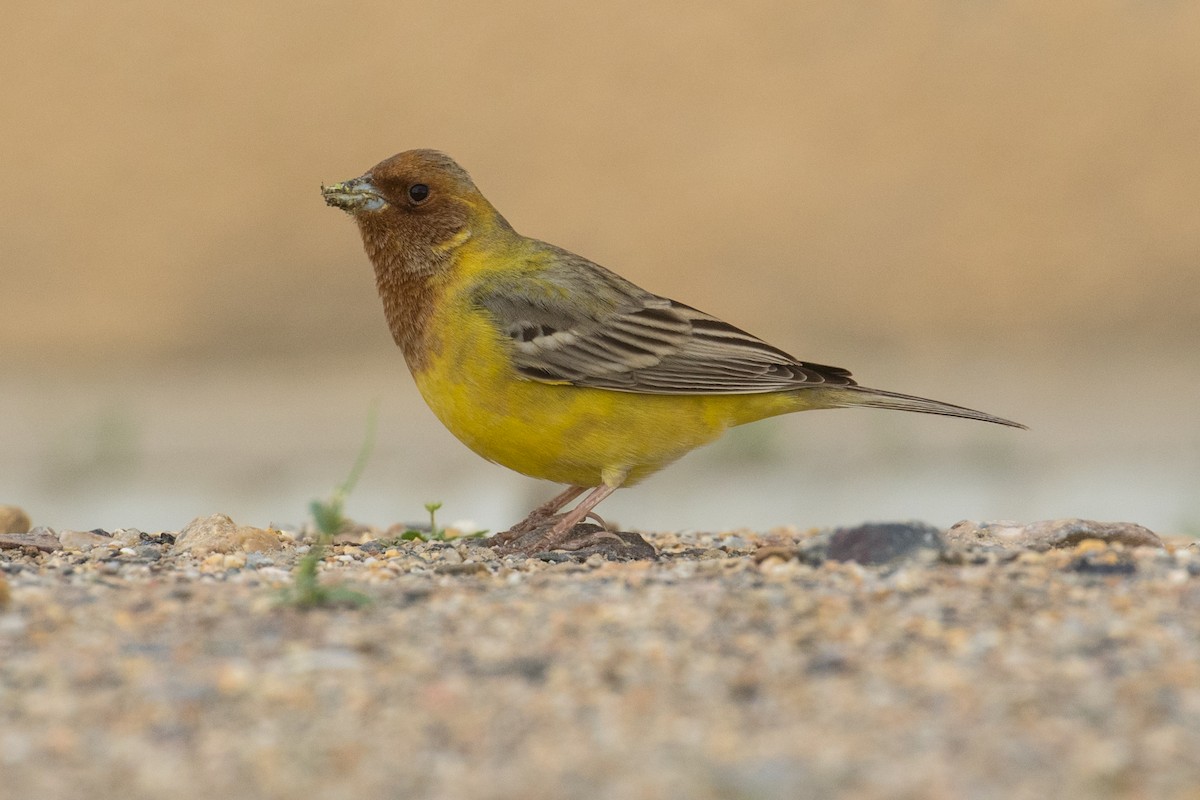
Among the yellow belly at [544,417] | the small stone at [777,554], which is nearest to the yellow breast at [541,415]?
the yellow belly at [544,417]

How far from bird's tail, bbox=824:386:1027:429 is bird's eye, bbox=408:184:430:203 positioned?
80.5 inches

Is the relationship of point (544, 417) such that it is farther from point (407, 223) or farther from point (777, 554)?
point (777, 554)

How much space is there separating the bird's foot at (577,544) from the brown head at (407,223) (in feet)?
3.12

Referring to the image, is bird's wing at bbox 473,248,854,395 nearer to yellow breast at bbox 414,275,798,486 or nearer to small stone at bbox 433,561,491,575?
yellow breast at bbox 414,275,798,486

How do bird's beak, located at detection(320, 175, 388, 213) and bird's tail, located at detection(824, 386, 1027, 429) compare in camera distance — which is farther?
bird's beak, located at detection(320, 175, 388, 213)

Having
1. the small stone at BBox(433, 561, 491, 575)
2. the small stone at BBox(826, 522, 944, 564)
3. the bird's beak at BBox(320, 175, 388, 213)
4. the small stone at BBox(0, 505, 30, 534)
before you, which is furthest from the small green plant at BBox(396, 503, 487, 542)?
the small stone at BBox(826, 522, 944, 564)

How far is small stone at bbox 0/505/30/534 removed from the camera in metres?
7.01

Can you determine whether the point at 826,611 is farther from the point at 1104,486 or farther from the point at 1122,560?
the point at 1104,486

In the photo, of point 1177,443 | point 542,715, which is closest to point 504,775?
point 542,715

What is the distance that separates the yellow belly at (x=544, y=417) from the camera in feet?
22.6

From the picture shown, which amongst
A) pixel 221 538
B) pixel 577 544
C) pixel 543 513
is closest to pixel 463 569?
pixel 577 544

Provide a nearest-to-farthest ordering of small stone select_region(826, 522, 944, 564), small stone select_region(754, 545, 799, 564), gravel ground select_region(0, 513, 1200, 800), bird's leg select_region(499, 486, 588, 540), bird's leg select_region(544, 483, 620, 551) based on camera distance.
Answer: gravel ground select_region(0, 513, 1200, 800), small stone select_region(826, 522, 944, 564), small stone select_region(754, 545, 799, 564), bird's leg select_region(544, 483, 620, 551), bird's leg select_region(499, 486, 588, 540)

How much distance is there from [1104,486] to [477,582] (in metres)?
6.47

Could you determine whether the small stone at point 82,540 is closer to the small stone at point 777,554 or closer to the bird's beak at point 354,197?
the bird's beak at point 354,197
